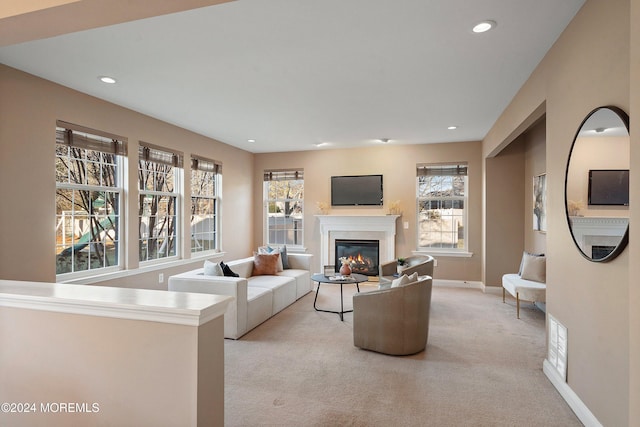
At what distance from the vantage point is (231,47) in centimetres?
269

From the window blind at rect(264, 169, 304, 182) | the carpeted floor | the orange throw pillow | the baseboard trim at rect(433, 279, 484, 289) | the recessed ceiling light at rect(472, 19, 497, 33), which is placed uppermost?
the recessed ceiling light at rect(472, 19, 497, 33)

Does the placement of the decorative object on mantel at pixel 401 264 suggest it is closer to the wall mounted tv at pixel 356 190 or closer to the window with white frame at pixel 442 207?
the window with white frame at pixel 442 207

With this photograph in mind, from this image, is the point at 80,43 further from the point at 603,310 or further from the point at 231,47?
the point at 603,310

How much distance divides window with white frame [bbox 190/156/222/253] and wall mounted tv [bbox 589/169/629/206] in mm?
5120

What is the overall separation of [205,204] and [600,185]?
535cm

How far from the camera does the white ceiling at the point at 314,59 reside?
225 cm

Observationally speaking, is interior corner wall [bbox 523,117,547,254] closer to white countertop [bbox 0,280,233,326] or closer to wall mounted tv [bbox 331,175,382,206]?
wall mounted tv [bbox 331,175,382,206]

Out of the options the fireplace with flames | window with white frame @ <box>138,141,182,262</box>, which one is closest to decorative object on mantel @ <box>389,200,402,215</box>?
the fireplace with flames

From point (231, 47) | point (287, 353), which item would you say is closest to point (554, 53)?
point (231, 47)

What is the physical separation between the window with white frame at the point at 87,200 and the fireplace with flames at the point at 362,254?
3.97m

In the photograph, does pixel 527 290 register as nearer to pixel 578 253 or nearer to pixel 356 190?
pixel 578 253

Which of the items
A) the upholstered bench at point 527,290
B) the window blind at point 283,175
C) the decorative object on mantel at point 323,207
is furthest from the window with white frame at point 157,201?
the upholstered bench at point 527,290

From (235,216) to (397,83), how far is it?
167 inches

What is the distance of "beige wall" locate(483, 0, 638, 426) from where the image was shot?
1.82 meters
